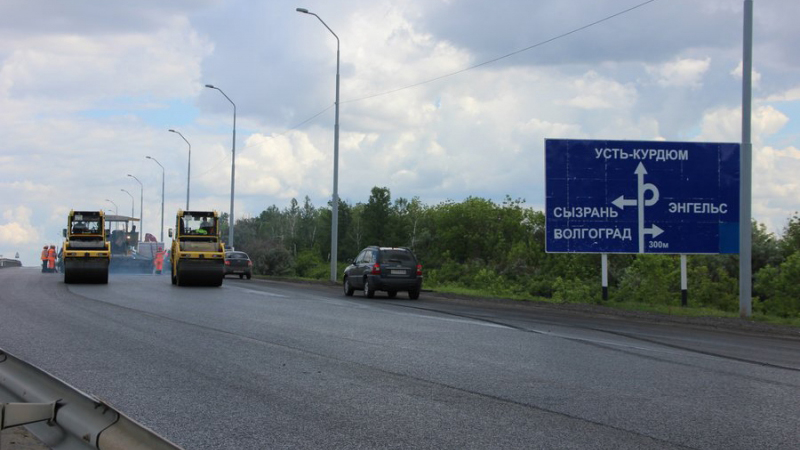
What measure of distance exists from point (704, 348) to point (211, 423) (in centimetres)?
921

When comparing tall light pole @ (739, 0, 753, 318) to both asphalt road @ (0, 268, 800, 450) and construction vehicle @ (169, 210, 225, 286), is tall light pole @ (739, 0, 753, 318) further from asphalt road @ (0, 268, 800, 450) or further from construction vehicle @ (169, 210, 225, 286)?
construction vehicle @ (169, 210, 225, 286)

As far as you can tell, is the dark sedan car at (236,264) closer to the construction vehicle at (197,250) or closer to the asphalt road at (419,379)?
the construction vehicle at (197,250)

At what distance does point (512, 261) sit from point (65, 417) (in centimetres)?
6114

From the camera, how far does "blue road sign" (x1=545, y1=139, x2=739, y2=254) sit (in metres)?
23.8

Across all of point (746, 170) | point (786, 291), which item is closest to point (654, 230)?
point (746, 170)

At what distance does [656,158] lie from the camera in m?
24.0

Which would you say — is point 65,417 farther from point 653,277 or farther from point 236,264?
point 236,264

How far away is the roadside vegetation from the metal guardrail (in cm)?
1906

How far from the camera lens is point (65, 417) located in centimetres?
453

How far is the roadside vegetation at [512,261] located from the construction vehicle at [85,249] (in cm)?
1408

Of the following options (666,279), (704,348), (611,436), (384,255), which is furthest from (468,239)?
(611,436)

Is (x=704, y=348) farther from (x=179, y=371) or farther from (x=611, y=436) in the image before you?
(x=179, y=371)

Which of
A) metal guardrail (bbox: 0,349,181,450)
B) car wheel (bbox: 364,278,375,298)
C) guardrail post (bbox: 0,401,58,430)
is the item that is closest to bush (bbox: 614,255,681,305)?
car wheel (bbox: 364,278,375,298)

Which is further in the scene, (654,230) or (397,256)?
(397,256)
